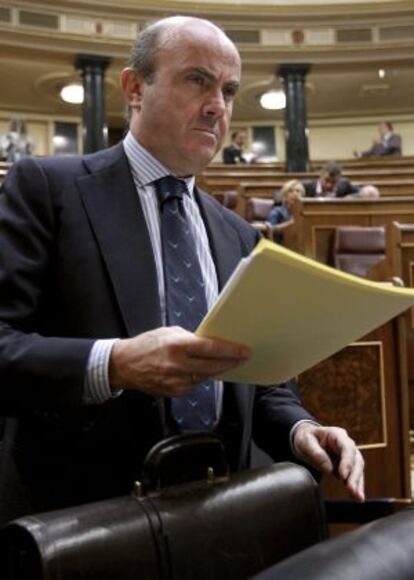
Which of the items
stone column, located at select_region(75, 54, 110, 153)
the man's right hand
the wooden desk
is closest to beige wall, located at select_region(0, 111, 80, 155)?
stone column, located at select_region(75, 54, 110, 153)

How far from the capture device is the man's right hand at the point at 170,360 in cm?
63

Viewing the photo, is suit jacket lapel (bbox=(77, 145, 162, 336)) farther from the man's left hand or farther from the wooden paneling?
the wooden paneling

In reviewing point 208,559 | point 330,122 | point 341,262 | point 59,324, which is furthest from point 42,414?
point 330,122

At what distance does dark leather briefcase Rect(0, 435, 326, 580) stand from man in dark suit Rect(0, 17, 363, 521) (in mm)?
64

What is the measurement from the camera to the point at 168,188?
90 cm

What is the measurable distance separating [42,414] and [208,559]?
0.25 metres

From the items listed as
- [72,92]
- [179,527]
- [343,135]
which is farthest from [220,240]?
[343,135]

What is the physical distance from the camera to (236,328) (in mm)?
628

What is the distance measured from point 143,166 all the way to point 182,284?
0.17m

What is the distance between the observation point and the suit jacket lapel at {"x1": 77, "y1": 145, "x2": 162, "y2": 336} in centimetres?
80

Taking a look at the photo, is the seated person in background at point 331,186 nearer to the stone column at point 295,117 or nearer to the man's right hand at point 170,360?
the stone column at point 295,117

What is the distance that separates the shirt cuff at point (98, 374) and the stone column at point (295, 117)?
21.1 feet

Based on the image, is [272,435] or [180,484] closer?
[180,484]

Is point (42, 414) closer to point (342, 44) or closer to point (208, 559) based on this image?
→ point (208, 559)
